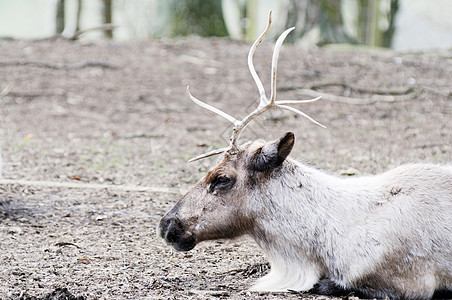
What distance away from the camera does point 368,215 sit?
452 cm

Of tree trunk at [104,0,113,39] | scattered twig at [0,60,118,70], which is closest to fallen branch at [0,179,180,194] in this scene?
scattered twig at [0,60,118,70]

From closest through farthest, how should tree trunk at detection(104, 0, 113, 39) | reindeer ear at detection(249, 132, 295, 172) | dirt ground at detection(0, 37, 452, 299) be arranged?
reindeer ear at detection(249, 132, 295, 172) < dirt ground at detection(0, 37, 452, 299) < tree trunk at detection(104, 0, 113, 39)

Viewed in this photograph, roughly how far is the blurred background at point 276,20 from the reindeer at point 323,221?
788 cm

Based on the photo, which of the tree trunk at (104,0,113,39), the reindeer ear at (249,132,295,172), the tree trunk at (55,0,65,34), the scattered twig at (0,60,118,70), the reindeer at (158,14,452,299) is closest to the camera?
the reindeer at (158,14,452,299)

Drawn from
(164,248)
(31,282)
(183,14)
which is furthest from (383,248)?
(183,14)

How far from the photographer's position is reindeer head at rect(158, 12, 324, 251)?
4645 millimetres

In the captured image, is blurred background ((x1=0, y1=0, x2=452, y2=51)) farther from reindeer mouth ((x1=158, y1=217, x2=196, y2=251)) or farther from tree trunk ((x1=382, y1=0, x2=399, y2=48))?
reindeer mouth ((x1=158, y1=217, x2=196, y2=251))

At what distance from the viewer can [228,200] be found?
15.4 feet

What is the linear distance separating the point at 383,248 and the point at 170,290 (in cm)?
135

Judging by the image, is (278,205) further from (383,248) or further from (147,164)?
(147,164)

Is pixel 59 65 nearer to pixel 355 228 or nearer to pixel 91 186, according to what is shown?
pixel 91 186

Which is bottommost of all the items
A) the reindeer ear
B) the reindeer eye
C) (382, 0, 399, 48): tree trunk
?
(382, 0, 399, 48): tree trunk

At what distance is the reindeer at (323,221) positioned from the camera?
14.2ft

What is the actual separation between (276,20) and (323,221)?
30.3 feet
